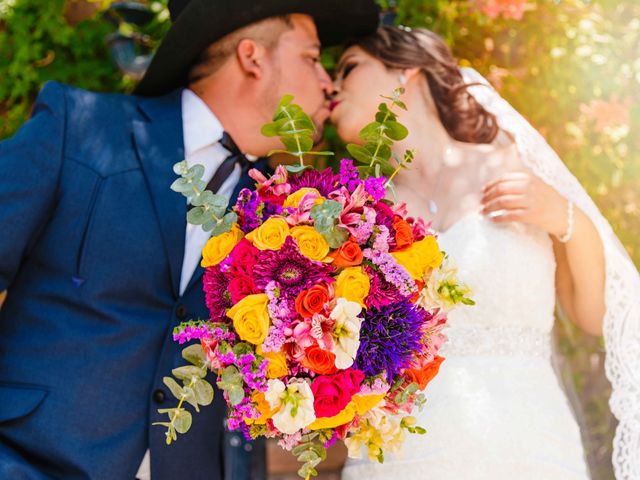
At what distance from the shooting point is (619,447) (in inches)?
→ 103

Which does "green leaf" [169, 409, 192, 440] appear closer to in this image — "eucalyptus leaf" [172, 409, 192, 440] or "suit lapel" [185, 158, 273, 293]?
"eucalyptus leaf" [172, 409, 192, 440]

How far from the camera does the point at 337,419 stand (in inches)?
75.7

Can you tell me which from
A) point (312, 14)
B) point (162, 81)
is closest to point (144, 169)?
point (162, 81)

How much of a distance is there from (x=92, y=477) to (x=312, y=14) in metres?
1.98

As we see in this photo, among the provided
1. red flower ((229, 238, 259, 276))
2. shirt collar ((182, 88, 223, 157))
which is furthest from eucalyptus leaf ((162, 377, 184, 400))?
shirt collar ((182, 88, 223, 157))

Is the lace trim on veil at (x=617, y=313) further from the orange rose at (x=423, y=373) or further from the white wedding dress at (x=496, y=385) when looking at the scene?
the orange rose at (x=423, y=373)

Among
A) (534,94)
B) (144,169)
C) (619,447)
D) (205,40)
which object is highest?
(205,40)

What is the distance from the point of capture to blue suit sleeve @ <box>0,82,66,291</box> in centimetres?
238

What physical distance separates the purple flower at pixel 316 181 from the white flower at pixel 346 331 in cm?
34

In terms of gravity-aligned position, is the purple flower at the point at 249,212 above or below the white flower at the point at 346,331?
above

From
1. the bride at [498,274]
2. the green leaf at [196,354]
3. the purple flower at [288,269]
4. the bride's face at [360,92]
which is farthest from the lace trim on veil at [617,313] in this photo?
the green leaf at [196,354]

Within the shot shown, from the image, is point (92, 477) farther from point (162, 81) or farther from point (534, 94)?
point (534, 94)

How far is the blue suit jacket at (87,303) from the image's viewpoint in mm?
2426

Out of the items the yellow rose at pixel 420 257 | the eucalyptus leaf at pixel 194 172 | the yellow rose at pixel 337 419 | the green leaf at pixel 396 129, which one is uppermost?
the eucalyptus leaf at pixel 194 172
